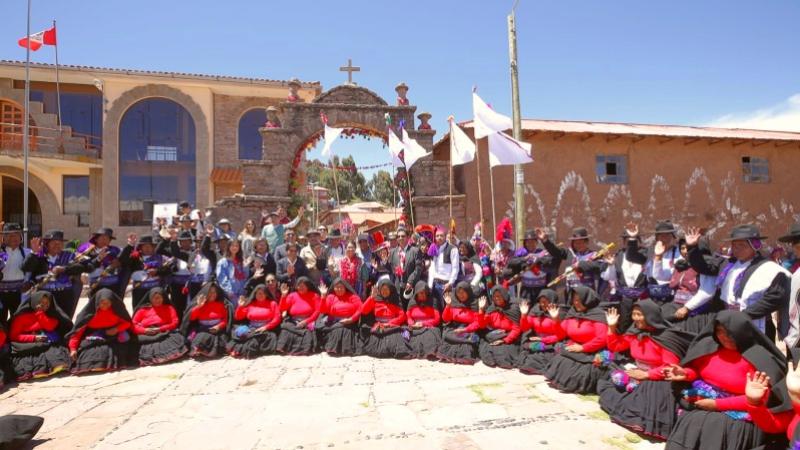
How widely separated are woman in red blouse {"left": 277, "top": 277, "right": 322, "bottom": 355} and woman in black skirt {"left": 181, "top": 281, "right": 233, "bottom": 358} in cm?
83

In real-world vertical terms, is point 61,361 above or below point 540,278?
below

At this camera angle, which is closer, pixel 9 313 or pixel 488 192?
pixel 9 313

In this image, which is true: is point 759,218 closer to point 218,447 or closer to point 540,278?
point 540,278

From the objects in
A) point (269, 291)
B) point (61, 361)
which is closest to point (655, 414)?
point (269, 291)

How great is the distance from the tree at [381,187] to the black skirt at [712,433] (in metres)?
33.9

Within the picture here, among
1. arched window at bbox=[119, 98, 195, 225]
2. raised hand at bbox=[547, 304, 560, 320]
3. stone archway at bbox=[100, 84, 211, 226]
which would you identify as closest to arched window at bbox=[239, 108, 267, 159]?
stone archway at bbox=[100, 84, 211, 226]

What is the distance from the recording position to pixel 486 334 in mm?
6547

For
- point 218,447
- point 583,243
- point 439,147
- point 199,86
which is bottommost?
point 218,447

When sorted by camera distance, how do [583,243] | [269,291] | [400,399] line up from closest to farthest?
1. [400,399]
2. [583,243]
3. [269,291]

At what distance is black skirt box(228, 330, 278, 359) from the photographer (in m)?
6.79

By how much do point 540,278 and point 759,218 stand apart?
1204 cm

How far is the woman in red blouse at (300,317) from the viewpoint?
6962 millimetres

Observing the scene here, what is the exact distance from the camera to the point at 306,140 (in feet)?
41.8

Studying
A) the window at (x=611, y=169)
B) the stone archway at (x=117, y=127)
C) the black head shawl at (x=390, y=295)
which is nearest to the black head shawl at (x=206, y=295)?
the black head shawl at (x=390, y=295)
